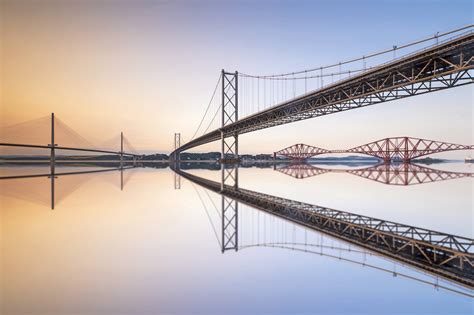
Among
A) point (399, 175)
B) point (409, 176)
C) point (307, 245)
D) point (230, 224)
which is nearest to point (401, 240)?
point (307, 245)

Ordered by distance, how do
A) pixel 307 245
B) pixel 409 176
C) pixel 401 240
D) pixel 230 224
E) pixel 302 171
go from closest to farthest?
pixel 307 245, pixel 401 240, pixel 230 224, pixel 409 176, pixel 302 171

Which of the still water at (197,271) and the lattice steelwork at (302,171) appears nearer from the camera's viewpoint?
the still water at (197,271)

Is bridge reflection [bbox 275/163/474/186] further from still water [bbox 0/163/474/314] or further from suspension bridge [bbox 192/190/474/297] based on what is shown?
still water [bbox 0/163/474/314]

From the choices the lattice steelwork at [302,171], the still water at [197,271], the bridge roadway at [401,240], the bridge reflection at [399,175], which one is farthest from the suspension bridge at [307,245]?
the lattice steelwork at [302,171]

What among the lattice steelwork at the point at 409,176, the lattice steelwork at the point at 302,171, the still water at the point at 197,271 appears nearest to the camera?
the still water at the point at 197,271

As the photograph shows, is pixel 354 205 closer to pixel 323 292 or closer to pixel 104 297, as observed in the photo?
pixel 323 292

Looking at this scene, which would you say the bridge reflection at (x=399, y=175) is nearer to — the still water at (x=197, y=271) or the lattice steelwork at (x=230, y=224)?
the lattice steelwork at (x=230, y=224)

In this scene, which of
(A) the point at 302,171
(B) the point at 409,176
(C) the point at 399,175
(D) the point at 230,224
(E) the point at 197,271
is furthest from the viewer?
(A) the point at 302,171

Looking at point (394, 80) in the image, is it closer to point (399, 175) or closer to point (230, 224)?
point (399, 175)

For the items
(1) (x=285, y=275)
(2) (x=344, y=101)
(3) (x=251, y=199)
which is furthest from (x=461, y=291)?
(2) (x=344, y=101)
